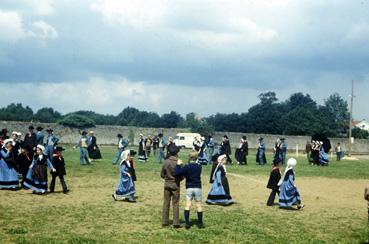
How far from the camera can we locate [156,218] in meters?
13.7

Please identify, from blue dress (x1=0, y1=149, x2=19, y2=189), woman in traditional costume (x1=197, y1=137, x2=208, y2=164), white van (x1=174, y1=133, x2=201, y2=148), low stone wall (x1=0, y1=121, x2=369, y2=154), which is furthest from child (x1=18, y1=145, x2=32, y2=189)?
white van (x1=174, y1=133, x2=201, y2=148)

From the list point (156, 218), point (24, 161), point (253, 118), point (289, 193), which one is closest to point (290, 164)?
point (289, 193)

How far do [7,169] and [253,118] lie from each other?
83945 mm

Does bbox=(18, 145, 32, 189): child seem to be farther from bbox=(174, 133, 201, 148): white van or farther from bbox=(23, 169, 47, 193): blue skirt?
bbox=(174, 133, 201, 148): white van

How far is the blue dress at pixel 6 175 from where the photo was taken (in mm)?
18469

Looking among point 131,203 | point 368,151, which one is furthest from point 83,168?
point 368,151

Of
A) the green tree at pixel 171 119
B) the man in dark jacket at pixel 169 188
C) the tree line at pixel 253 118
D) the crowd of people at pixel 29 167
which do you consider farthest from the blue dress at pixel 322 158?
the green tree at pixel 171 119

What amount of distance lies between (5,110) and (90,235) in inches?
3813

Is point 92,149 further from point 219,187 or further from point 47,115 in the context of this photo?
point 47,115

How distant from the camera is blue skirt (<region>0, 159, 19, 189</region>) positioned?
18.5 metres

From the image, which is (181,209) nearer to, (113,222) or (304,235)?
(113,222)

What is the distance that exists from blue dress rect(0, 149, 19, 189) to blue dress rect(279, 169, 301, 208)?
9.04 meters

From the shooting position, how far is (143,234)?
11.5 meters

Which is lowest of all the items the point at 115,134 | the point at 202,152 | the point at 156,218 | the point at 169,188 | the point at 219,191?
the point at 156,218
